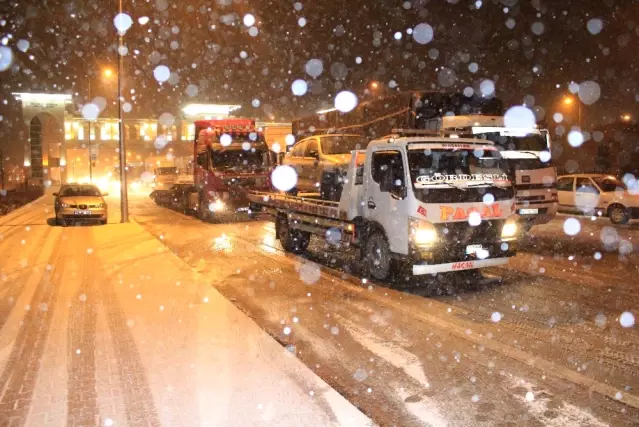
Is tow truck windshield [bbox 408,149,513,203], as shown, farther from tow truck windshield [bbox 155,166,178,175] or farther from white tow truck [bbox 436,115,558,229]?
tow truck windshield [bbox 155,166,178,175]

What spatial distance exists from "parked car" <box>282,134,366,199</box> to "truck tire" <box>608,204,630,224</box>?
9.26 m

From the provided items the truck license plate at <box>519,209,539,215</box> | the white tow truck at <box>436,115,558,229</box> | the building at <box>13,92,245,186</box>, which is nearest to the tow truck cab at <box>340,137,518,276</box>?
the white tow truck at <box>436,115,558,229</box>

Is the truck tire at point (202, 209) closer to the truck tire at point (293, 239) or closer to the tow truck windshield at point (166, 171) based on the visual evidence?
the truck tire at point (293, 239)

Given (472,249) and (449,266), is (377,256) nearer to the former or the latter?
(449,266)

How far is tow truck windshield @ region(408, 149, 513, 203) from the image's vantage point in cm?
837

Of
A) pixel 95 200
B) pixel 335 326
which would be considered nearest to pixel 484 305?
pixel 335 326

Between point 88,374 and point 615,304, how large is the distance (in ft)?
21.9

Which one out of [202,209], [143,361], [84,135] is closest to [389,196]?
[143,361]

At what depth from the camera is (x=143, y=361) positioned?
557cm

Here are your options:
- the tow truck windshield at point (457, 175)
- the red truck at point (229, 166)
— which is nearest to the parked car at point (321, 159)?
the tow truck windshield at point (457, 175)

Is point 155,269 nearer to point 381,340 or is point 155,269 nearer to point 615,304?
point 381,340

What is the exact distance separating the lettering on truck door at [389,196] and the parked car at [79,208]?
13083mm

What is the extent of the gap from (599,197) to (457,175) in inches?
465

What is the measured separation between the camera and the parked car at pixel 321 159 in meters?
12.2
